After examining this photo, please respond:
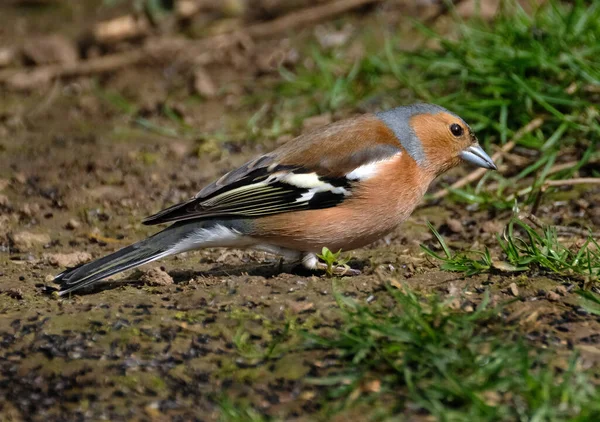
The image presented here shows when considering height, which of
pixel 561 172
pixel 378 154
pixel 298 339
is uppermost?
pixel 378 154

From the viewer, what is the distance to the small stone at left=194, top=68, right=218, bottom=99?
27.7 feet

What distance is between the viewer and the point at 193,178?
22.7 ft

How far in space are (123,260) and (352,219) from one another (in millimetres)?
1233

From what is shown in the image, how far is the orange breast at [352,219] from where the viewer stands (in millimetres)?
4934

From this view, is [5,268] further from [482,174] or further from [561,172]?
[561,172]

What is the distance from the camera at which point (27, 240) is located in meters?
5.73

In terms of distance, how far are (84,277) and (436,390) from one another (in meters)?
2.08

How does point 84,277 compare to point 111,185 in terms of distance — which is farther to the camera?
point 111,185

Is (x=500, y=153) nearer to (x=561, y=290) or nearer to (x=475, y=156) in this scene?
(x=475, y=156)

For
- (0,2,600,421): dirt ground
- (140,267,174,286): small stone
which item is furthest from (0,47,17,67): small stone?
(140,267,174,286): small stone

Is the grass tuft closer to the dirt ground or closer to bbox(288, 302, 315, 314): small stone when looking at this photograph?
the dirt ground

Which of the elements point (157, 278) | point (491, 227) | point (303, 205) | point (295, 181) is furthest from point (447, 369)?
point (491, 227)

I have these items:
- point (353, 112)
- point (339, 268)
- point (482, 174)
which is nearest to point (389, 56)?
point (353, 112)

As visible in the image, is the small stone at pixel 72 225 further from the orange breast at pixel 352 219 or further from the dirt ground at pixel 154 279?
the orange breast at pixel 352 219
